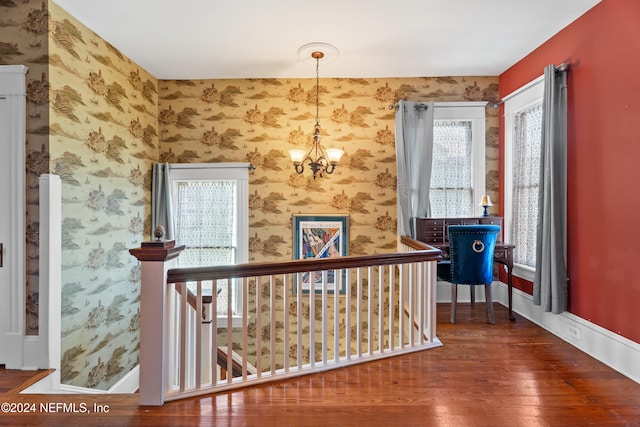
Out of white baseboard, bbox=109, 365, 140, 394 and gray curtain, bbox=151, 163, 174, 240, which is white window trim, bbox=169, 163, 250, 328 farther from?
white baseboard, bbox=109, 365, 140, 394

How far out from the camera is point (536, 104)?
3.63 meters

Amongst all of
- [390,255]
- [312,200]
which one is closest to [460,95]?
[312,200]

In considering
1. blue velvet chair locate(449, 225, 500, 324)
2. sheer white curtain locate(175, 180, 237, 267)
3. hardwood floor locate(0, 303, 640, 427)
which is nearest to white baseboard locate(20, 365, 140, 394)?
Answer: hardwood floor locate(0, 303, 640, 427)

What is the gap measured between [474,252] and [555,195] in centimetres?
83

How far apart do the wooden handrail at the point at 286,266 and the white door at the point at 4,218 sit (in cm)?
165

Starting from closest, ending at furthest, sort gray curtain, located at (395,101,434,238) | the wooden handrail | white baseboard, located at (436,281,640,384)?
the wooden handrail → white baseboard, located at (436,281,640,384) → gray curtain, located at (395,101,434,238)

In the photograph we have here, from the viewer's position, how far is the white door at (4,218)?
2.73 metres

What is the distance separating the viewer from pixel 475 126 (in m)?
4.36

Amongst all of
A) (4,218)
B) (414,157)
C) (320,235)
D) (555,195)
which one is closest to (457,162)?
(414,157)

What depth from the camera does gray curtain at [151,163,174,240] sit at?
4.37 meters

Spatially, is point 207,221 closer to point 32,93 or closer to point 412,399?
point 32,93

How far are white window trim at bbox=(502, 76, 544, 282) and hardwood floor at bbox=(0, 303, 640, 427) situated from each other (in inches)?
48.8

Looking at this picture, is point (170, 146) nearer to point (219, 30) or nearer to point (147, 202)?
point (147, 202)

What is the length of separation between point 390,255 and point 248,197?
2340mm
